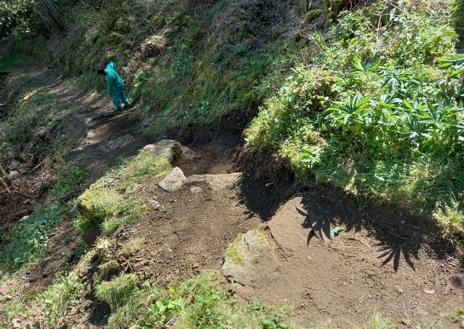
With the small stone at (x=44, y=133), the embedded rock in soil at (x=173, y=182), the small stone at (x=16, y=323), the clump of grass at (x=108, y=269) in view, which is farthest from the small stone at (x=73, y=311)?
the small stone at (x=44, y=133)

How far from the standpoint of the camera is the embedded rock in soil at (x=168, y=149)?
6.09 meters

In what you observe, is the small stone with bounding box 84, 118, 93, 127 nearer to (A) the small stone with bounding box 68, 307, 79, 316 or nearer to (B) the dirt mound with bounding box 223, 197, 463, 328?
(A) the small stone with bounding box 68, 307, 79, 316

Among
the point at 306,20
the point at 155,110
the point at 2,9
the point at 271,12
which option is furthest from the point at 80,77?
the point at 306,20

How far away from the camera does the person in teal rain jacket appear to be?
8.84 meters

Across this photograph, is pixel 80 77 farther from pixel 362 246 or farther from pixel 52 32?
pixel 362 246

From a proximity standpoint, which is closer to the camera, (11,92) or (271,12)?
(271,12)

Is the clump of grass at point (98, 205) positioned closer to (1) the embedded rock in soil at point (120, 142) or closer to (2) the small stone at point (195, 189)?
(2) the small stone at point (195, 189)

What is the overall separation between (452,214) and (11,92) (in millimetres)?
16650

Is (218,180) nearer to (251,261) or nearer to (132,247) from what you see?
(132,247)

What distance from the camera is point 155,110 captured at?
28.6ft

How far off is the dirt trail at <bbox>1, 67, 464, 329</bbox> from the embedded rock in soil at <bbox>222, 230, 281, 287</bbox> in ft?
0.07

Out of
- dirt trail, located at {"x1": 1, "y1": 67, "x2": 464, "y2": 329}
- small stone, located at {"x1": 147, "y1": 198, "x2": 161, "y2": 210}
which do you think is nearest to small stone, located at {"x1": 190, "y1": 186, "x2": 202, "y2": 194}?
dirt trail, located at {"x1": 1, "y1": 67, "x2": 464, "y2": 329}

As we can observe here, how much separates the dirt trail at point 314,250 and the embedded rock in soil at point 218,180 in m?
0.01

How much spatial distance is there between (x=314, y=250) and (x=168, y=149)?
3.45 m
